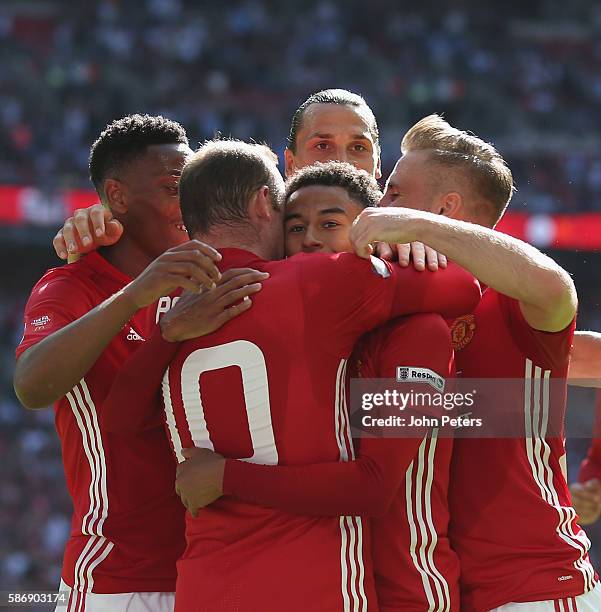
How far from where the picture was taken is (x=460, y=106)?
22.8m

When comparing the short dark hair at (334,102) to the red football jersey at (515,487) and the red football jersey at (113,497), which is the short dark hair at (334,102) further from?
the red football jersey at (515,487)

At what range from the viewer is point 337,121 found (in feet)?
16.5

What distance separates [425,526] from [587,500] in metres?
1.60

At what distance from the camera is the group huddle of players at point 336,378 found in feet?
9.87

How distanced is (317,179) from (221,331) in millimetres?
597

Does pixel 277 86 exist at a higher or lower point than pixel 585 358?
higher

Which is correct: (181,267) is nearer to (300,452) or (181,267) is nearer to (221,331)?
(221,331)

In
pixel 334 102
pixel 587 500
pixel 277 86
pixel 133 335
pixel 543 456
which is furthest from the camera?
pixel 277 86

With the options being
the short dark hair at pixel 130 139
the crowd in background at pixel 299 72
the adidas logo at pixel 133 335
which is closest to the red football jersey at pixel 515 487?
the adidas logo at pixel 133 335

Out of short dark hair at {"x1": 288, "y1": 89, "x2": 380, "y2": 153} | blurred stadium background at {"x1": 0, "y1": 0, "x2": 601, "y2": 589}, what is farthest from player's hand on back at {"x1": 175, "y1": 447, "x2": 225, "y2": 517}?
blurred stadium background at {"x1": 0, "y1": 0, "x2": 601, "y2": 589}

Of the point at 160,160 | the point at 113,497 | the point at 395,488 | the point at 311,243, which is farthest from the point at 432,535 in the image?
the point at 160,160

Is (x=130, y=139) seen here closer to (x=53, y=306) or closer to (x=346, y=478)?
(x=53, y=306)

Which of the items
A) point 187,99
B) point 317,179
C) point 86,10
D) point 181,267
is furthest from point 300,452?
point 86,10

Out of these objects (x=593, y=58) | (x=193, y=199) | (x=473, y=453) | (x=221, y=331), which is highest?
(x=593, y=58)
